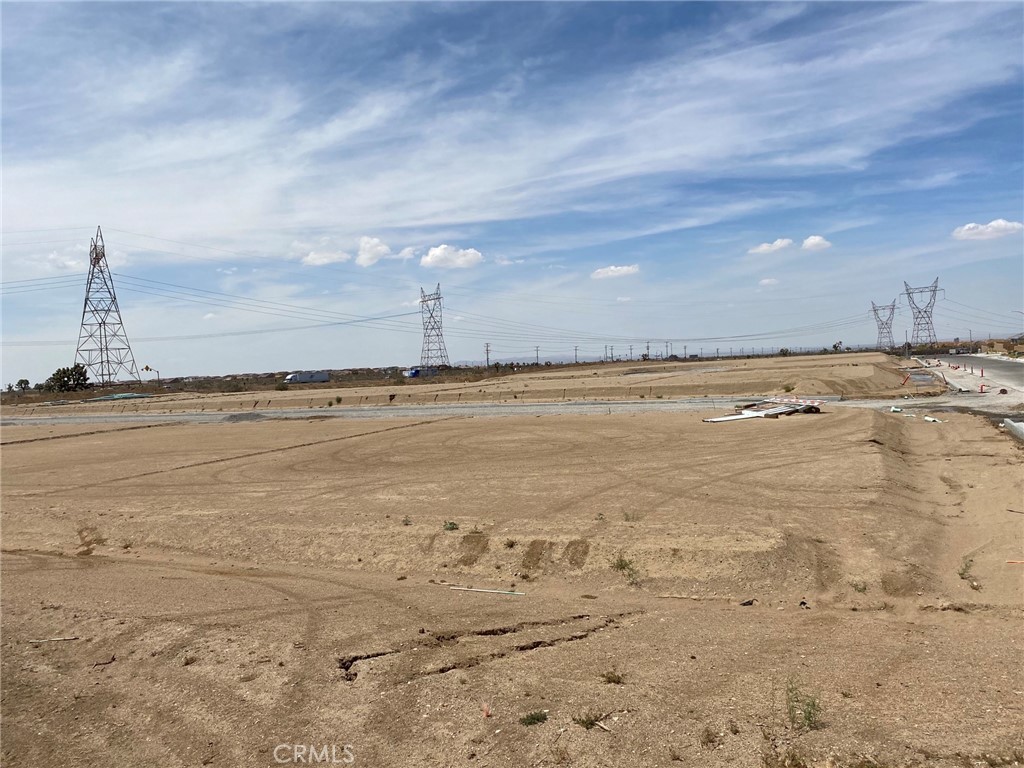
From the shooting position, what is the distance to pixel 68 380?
11350 centimetres

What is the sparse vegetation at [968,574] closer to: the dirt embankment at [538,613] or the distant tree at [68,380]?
the dirt embankment at [538,613]

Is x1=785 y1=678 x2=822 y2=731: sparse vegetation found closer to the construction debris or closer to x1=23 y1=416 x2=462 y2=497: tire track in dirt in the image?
x1=23 y1=416 x2=462 y2=497: tire track in dirt

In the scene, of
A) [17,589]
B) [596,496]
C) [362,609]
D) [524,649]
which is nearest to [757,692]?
[524,649]

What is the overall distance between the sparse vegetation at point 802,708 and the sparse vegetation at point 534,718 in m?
2.56

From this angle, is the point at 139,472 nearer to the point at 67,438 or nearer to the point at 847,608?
the point at 67,438

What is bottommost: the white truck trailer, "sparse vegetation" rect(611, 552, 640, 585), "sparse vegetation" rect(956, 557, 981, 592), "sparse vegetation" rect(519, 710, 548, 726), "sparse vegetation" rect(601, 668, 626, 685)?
"sparse vegetation" rect(956, 557, 981, 592)

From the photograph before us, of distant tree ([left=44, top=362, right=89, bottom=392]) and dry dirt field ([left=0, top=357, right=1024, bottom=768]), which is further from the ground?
distant tree ([left=44, top=362, right=89, bottom=392])

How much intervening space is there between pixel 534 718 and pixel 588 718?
0.59m

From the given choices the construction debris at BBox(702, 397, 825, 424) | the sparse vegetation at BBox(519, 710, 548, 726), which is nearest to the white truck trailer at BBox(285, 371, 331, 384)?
the construction debris at BBox(702, 397, 825, 424)

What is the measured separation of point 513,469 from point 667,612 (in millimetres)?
12529

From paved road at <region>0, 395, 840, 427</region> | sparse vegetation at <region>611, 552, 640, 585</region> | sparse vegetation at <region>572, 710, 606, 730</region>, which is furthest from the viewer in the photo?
paved road at <region>0, 395, 840, 427</region>

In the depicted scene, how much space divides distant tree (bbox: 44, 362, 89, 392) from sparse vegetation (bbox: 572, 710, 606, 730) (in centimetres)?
12816

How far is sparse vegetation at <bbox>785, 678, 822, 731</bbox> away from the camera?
6879mm

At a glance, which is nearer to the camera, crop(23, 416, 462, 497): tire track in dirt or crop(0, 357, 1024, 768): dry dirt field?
crop(0, 357, 1024, 768): dry dirt field
